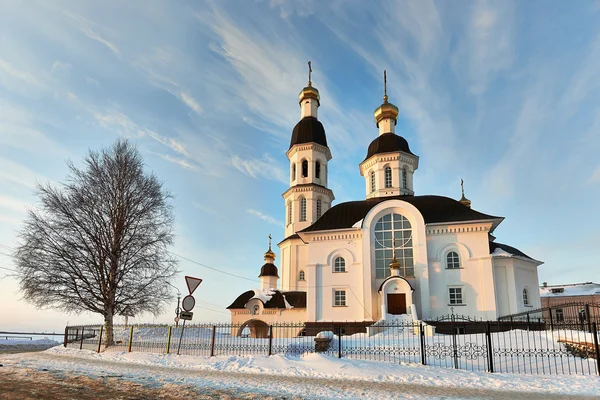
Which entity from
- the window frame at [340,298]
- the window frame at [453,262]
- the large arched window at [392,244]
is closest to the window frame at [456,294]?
the window frame at [453,262]

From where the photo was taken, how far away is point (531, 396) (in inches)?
331

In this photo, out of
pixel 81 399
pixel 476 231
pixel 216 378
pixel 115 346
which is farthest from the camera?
pixel 476 231

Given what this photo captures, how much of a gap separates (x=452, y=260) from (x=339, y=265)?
6894mm

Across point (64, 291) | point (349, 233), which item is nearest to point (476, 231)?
point (349, 233)

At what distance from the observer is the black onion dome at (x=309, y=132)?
1511 inches

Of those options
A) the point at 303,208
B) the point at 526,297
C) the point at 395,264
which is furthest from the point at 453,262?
the point at 303,208

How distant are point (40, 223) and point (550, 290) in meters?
61.7

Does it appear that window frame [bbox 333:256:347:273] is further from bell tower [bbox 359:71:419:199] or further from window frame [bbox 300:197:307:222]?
window frame [bbox 300:197:307:222]

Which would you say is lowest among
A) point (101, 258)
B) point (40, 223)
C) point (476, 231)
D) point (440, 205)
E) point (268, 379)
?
point (268, 379)

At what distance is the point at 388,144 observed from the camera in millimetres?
35031

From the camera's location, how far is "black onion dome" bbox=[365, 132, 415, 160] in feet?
114

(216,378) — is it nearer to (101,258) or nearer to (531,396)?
(531,396)

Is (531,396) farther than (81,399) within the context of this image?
Yes

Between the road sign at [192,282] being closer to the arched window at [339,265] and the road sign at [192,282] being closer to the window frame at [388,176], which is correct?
the arched window at [339,265]
